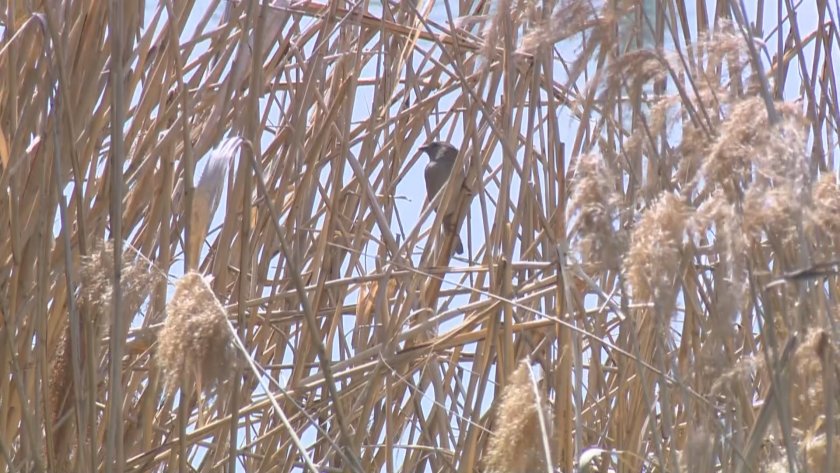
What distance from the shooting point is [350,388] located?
4.88 feet

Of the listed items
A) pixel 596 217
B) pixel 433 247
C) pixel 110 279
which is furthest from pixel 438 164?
pixel 596 217

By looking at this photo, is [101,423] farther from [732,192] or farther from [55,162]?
[732,192]

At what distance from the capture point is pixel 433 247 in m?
1.72

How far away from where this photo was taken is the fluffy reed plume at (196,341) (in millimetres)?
792

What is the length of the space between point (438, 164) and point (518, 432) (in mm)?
1720

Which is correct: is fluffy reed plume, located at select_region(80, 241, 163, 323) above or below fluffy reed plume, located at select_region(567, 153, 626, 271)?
below

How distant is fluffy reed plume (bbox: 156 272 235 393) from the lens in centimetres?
79

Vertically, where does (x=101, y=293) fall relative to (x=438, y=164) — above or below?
below

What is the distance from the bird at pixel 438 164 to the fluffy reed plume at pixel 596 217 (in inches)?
44.5

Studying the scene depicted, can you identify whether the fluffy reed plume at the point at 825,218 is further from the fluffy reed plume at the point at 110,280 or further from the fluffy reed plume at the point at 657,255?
the fluffy reed plume at the point at 110,280

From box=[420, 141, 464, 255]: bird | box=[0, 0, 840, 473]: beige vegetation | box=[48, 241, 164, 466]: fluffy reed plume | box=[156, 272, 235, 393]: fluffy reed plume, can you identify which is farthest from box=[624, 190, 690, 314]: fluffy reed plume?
box=[420, 141, 464, 255]: bird

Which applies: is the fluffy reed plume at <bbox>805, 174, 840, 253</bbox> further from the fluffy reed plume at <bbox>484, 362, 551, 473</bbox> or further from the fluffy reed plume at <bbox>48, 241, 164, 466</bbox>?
the fluffy reed plume at <bbox>48, 241, 164, 466</bbox>

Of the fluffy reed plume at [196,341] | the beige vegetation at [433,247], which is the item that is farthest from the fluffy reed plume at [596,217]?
the fluffy reed plume at [196,341]

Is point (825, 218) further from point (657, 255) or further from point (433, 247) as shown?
point (433, 247)
